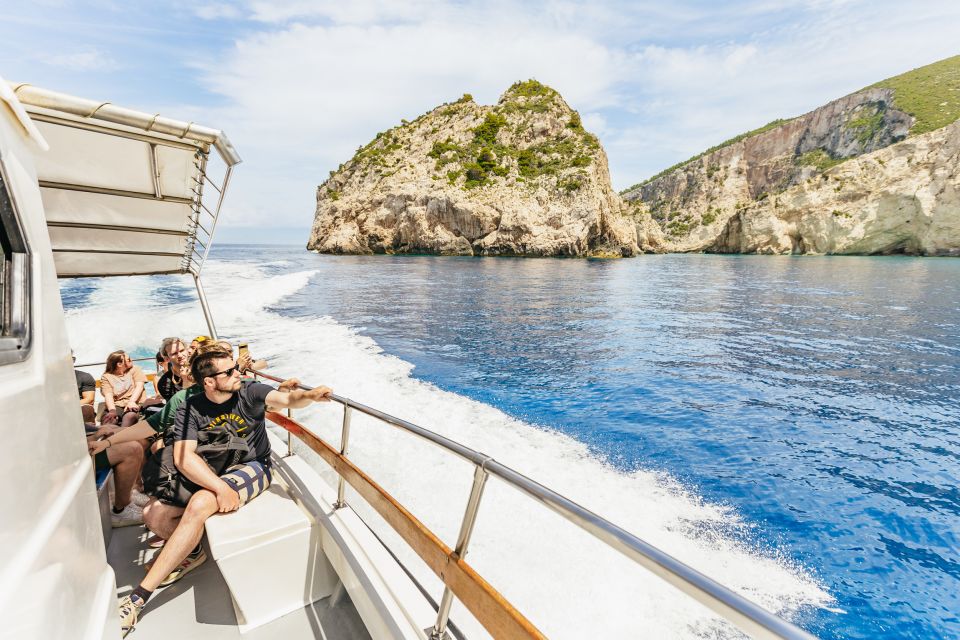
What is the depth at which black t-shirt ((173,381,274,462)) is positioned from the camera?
2744 millimetres

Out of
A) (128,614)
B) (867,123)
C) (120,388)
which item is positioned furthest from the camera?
(867,123)

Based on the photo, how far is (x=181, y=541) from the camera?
8.14ft

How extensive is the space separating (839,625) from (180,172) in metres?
6.23

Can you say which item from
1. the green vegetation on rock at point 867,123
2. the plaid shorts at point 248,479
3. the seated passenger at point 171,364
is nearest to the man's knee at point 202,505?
the plaid shorts at point 248,479

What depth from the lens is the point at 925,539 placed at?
435cm

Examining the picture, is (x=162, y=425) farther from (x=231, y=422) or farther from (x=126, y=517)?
(x=126, y=517)

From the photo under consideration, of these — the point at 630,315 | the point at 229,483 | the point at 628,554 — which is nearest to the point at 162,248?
the point at 229,483

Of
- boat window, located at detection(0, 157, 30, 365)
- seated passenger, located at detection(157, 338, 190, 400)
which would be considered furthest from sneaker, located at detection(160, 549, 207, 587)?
boat window, located at detection(0, 157, 30, 365)

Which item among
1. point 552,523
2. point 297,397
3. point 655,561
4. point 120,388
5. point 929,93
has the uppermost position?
point 929,93

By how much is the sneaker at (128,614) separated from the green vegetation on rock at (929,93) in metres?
115

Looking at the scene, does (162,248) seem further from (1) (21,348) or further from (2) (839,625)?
(2) (839,625)

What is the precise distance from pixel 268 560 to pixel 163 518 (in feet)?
2.66

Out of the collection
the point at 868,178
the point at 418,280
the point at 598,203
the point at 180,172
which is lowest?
the point at 418,280

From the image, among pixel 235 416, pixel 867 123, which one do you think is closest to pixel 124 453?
pixel 235 416
